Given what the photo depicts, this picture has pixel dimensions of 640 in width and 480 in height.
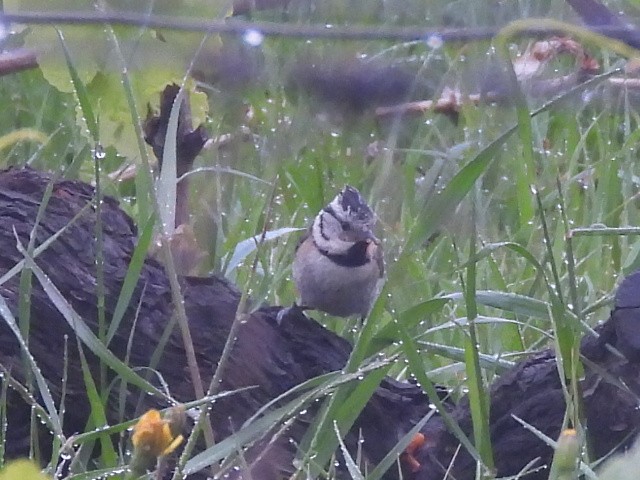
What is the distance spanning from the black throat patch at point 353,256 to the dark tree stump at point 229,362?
76 centimetres

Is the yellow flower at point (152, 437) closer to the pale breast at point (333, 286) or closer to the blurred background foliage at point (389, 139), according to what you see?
the blurred background foliage at point (389, 139)

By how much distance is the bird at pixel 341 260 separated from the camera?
2.38m

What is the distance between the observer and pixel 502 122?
4.32 feet

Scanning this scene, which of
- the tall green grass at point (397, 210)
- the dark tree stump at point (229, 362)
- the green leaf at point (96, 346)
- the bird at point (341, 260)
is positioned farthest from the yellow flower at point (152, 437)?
the bird at point (341, 260)

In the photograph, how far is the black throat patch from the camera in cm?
246

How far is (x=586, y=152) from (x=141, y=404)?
198 cm

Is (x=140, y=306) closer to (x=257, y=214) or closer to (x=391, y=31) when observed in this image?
(x=257, y=214)

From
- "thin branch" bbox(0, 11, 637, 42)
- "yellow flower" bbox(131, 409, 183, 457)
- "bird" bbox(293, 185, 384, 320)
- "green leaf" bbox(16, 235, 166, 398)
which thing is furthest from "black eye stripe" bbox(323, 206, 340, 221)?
"thin branch" bbox(0, 11, 637, 42)

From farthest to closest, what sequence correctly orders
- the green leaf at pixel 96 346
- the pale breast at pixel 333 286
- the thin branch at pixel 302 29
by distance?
the pale breast at pixel 333 286, the green leaf at pixel 96 346, the thin branch at pixel 302 29

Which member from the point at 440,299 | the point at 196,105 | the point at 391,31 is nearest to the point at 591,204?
the point at 196,105

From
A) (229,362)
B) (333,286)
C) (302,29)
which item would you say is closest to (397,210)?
(229,362)

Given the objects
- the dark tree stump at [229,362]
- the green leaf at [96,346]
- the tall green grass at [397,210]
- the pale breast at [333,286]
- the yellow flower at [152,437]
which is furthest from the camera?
the pale breast at [333,286]

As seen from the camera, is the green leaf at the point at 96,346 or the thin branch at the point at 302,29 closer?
the thin branch at the point at 302,29

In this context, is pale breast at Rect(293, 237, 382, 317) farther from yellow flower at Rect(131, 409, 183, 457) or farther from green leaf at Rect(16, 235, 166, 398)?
yellow flower at Rect(131, 409, 183, 457)
